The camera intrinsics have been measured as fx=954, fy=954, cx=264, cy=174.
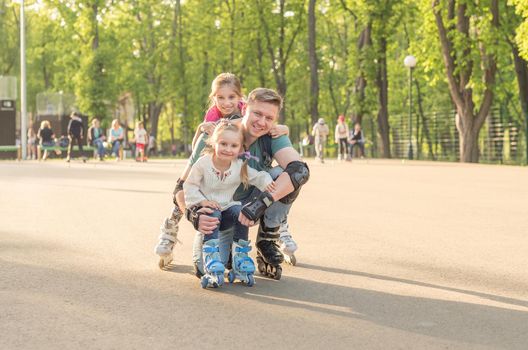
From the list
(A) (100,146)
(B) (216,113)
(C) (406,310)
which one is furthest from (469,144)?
(C) (406,310)

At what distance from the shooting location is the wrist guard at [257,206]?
5.86 meters

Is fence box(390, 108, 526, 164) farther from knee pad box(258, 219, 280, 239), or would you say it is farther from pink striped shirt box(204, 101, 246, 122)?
knee pad box(258, 219, 280, 239)

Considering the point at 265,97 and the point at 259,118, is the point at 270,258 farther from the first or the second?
the point at 265,97

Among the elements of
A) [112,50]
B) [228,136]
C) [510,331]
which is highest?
[112,50]

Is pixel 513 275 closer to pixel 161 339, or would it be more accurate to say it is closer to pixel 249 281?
pixel 249 281

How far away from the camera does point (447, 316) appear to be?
5.03 meters

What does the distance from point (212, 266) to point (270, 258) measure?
59 cm

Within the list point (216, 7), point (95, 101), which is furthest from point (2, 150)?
point (216, 7)

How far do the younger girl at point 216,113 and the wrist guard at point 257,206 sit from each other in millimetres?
554

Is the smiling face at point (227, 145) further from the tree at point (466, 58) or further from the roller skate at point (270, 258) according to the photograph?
the tree at point (466, 58)

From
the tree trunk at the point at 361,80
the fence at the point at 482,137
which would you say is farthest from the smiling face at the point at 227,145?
the tree trunk at the point at 361,80

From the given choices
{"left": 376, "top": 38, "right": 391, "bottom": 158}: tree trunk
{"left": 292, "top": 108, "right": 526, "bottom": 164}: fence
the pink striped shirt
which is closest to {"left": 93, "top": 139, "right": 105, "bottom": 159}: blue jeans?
{"left": 376, "top": 38, "right": 391, "bottom": 158}: tree trunk

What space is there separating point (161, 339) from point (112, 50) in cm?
4822

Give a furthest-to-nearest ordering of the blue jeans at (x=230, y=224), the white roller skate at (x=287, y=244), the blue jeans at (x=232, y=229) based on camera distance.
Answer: the white roller skate at (x=287, y=244)
the blue jeans at (x=232, y=229)
the blue jeans at (x=230, y=224)
